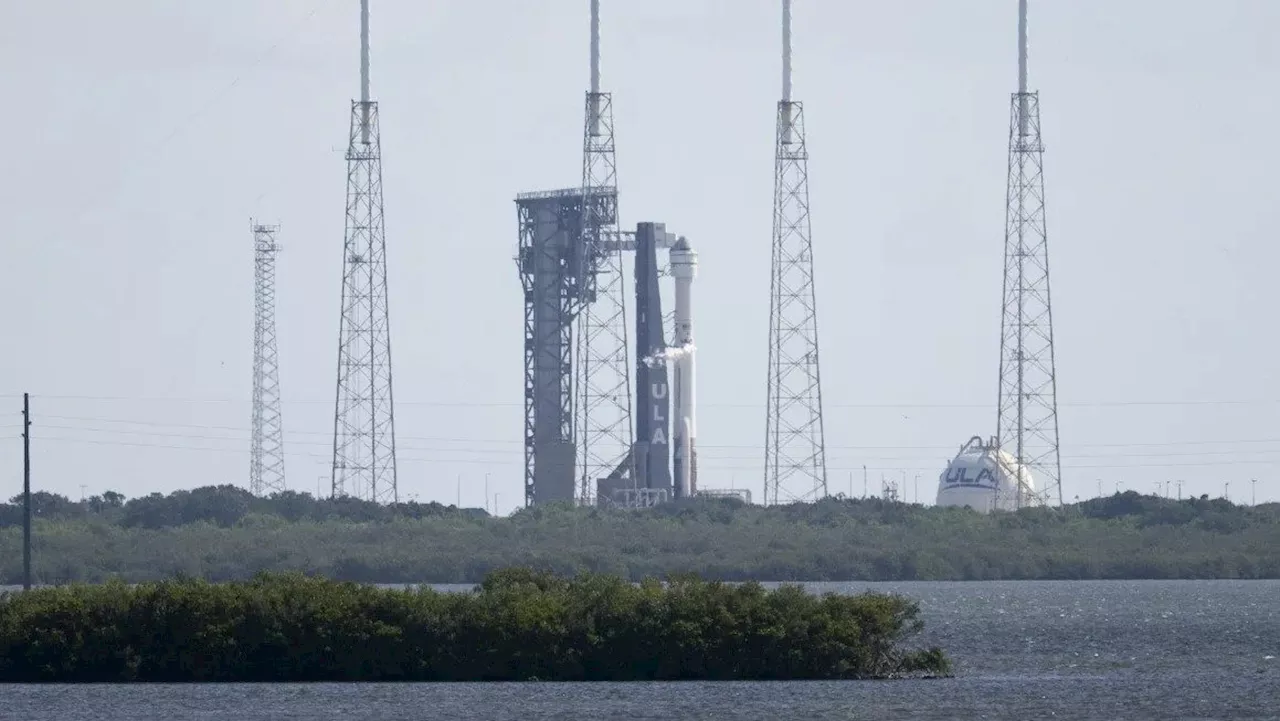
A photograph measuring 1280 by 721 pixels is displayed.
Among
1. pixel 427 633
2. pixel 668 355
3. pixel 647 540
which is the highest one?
pixel 668 355

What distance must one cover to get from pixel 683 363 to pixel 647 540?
957 centimetres

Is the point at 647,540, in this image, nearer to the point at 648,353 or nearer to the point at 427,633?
the point at 648,353

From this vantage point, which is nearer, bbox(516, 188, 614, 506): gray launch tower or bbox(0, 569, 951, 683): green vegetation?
bbox(0, 569, 951, 683): green vegetation

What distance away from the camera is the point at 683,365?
114562mm

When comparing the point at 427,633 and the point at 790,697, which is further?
the point at 427,633

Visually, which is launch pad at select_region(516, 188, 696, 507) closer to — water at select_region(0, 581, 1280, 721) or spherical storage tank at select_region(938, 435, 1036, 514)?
spherical storage tank at select_region(938, 435, 1036, 514)

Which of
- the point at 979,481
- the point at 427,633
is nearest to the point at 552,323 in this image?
the point at 979,481

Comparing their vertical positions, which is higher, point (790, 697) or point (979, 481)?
point (979, 481)

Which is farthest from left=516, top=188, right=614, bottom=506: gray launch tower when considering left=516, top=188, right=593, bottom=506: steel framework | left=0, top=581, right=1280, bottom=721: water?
left=0, top=581, right=1280, bottom=721: water

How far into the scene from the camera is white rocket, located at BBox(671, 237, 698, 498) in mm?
114375

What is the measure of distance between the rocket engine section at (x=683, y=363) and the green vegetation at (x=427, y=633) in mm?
62579

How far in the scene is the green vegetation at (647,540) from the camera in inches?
4144

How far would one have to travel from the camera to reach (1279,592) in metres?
111

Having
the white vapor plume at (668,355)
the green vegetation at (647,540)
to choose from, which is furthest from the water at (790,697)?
the white vapor plume at (668,355)
